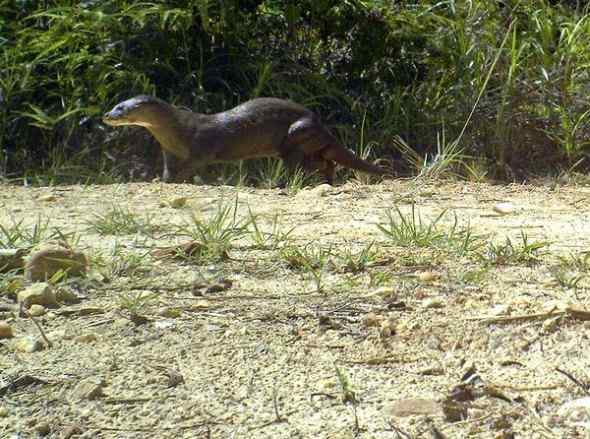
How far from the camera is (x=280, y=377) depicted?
2.33 metres

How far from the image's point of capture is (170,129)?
5.93 meters

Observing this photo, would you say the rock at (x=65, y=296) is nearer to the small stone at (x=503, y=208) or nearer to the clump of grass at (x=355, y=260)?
the clump of grass at (x=355, y=260)

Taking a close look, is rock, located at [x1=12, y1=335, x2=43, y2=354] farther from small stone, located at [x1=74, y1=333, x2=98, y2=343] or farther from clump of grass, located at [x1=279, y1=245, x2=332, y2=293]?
clump of grass, located at [x1=279, y1=245, x2=332, y2=293]

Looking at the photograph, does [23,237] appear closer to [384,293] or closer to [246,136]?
[384,293]

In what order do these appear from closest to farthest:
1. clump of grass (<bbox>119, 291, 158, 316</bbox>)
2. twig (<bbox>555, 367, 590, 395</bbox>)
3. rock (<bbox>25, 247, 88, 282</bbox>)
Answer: twig (<bbox>555, 367, 590, 395</bbox>) → clump of grass (<bbox>119, 291, 158, 316</bbox>) → rock (<bbox>25, 247, 88, 282</bbox>)

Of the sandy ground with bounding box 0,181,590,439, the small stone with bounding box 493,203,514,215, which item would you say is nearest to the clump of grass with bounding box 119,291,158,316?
the sandy ground with bounding box 0,181,590,439

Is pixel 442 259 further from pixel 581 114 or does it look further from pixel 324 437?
pixel 581 114

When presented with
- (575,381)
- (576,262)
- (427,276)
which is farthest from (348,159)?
(575,381)

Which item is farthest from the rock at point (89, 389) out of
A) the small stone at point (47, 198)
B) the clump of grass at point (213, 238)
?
the small stone at point (47, 198)

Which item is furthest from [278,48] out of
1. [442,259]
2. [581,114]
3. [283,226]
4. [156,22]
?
[442,259]

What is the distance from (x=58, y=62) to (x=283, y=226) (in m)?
2.87

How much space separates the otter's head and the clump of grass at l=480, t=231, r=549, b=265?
2.84 metres

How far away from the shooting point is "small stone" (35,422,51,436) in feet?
7.18

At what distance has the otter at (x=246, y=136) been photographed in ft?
19.2
